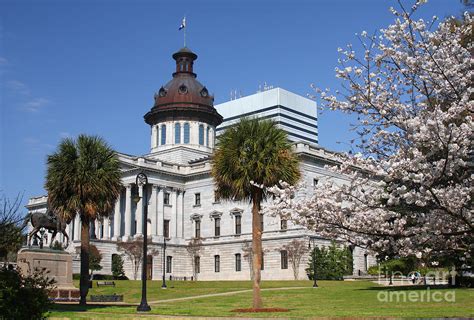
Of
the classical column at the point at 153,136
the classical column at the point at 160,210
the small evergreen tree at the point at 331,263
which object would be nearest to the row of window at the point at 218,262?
the classical column at the point at 160,210

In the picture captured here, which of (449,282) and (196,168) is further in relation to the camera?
(196,168)

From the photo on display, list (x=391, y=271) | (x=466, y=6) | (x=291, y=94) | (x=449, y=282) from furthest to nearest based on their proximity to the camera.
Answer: (x=291, y=94) < (x=391, y=271) < (x=449, y=282) < (x=466, y=6)

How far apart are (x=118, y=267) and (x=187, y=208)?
15.5 meters

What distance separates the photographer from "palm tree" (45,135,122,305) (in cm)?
3569

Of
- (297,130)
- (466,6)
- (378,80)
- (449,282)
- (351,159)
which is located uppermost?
(297,130)

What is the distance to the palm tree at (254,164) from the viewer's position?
2903cm

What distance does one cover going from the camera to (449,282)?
45812 mm

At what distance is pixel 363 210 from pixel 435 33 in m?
3.87

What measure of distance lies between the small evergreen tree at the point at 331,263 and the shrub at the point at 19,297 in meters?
55.5

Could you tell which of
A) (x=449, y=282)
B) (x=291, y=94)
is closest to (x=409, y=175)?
(x=449, y=282)

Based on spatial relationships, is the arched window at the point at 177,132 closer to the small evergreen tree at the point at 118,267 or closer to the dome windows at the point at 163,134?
the dome windows at the point at 163,134

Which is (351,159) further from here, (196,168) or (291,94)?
(291,94)

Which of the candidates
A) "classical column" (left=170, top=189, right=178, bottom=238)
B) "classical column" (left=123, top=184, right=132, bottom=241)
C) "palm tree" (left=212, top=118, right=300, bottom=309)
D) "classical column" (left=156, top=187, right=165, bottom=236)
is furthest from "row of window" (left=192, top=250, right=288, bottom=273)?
"palm tree" (left=212, top=118, right=300, bottom=309)

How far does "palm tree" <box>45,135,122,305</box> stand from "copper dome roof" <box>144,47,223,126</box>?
Answer: 195 feet
